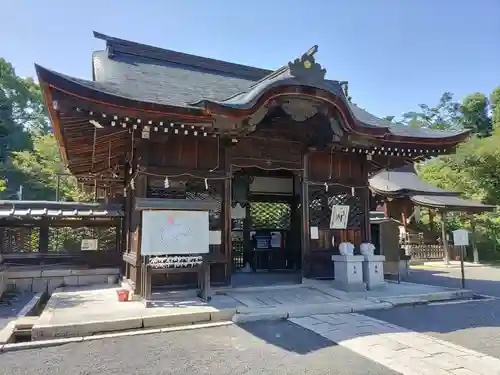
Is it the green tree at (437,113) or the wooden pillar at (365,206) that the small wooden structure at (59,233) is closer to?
the wooden pillar at (365,206)

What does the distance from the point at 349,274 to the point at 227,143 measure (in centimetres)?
369

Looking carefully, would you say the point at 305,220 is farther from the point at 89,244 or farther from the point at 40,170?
the point at 40,170

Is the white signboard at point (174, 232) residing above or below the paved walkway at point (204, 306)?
above

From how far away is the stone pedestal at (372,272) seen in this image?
775cm

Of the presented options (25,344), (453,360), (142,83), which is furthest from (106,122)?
(453,360)

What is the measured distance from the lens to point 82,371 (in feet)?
12.2

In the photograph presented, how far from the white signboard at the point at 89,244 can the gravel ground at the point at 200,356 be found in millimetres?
5455

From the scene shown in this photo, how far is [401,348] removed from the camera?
4.30m

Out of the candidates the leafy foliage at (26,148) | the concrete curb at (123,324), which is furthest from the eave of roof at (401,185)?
the leafy foliage at (26,148)

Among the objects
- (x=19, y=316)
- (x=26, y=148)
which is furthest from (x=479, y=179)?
(x=26, y=148)

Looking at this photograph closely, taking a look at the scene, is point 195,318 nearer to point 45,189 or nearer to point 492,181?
point 492,181

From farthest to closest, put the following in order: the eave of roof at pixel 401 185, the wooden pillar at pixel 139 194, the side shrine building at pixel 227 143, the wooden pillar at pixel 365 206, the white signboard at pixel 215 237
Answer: the eave of roof at pixel 401 185 < the wooden pillar at pixel 365 206 < the white signboard at pixel 215 237 < the wooden pillar at pixel 139 194 < the side shrine building at pixel 227 143

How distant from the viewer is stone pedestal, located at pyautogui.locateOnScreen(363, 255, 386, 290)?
305 inches

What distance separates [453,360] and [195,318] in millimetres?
3389
